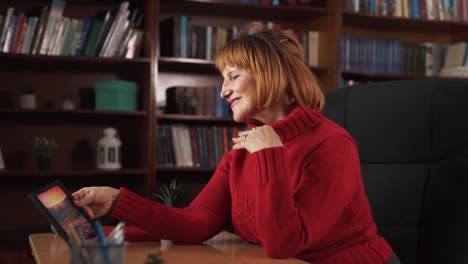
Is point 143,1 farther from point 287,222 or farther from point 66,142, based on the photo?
point 287,222

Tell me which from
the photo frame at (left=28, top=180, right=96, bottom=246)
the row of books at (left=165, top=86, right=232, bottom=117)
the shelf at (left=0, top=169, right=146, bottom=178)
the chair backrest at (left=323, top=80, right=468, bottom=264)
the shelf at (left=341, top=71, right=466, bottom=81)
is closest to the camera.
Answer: the photo frame at (left=28, top=180, right=96, bottom=246)

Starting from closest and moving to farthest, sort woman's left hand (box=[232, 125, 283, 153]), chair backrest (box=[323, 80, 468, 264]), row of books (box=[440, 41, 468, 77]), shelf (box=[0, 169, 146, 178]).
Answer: woman's left hand (box=[232, 125, 283, 153]) < chair backrest (box=[323, 80, 468, 264]) < shelf (box=[0, 169, 146, 178]) < row of books (box=[440, 41, 468, 77])

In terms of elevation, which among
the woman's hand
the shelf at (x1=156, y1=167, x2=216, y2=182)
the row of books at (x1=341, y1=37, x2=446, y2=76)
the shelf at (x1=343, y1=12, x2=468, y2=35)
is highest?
the shelf at (x1=343, y1=12, x2=468, y2=35)

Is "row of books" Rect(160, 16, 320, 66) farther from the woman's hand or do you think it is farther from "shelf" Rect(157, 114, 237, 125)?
the woman's hand

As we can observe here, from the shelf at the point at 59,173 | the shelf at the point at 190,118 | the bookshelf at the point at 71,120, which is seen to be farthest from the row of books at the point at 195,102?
the shelf at the point at 59,173

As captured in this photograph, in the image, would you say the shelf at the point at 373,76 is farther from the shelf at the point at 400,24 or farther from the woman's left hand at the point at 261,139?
the woman's left hand at the point at 261,139

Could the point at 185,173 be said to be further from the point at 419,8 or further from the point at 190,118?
the point at 419,8

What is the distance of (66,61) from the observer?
11.2 ft

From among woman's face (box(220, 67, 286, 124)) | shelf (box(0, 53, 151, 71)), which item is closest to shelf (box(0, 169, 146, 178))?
shelf (box(0, 53, 151, 71))

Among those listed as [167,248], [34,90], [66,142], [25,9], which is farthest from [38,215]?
[167,248]

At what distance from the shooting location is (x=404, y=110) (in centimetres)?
171

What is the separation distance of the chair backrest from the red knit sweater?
20 cm

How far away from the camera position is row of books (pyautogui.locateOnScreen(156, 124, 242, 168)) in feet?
11.6

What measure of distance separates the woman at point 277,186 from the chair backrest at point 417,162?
0.19 meters
